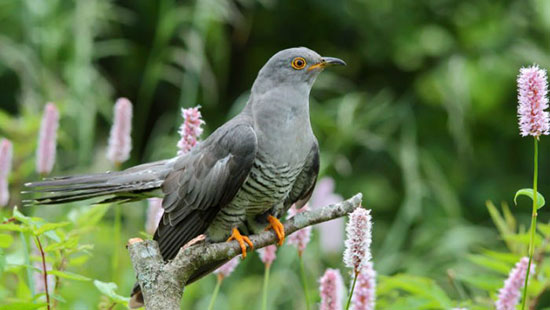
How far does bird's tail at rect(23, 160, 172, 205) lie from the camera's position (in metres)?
1.83

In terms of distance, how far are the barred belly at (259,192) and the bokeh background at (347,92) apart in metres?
1.21

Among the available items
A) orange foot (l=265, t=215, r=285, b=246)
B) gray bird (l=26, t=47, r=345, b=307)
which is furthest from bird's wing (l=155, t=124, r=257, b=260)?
orange foot (l=265, t=215, r=285, b=246)

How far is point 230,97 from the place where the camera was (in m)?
5.18

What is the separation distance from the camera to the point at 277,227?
197 centimetres

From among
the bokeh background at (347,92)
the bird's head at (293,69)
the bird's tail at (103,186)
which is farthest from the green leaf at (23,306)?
the bokeh background at (347,92)

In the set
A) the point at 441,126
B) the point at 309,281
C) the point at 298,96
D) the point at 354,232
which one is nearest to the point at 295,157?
the point at 298,96

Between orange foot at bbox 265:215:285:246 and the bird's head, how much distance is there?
44cm

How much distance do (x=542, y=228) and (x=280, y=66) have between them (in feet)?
3.21

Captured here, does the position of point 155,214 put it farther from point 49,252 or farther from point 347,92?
point 347,92

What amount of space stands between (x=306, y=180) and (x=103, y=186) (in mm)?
634

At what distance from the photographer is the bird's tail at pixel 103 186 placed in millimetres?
1830

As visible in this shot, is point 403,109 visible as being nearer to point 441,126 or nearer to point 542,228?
point 441,126

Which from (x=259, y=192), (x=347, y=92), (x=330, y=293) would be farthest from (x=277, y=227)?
(x=347, y=92)

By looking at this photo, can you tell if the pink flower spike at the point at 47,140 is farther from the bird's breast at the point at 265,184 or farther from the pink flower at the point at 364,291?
the pink flower at the point at 364,291
